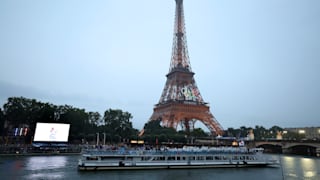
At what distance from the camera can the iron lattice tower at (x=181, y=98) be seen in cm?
8138

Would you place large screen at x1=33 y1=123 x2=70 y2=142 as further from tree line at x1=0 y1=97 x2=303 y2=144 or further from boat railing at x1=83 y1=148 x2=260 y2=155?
boat railing at x1=83 y1=148 x2=260 y2=155

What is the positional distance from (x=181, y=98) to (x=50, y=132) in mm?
43243

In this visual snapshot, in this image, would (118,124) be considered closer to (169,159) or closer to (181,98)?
(181,98)

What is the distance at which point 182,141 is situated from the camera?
7600 centimetres

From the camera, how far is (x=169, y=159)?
3847 cm

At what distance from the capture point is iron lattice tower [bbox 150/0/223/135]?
81.4m

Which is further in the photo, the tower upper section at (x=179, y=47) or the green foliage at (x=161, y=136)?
the tower upper section at (x=179, y=47)

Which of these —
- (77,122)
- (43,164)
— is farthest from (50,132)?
(43,164)

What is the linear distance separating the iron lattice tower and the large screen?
33.0 meters

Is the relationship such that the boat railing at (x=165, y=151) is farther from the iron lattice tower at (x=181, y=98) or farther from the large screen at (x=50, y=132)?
the iron lattice tower at (x=181, y=98)

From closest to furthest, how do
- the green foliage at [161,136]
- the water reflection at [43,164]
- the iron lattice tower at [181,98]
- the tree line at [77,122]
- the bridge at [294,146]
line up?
the water reflection at [43,164]
the tree line at [77,122]
the green foliage at [161,136]
the bridge at [294,146]
the iron lattice tower at [181,98]

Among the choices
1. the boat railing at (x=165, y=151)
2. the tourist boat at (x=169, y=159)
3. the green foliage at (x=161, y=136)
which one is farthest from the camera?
the green foliage at (x=161, y=136)

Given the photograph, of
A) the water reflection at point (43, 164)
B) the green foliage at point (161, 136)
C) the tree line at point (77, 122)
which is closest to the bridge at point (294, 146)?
the tree line at point (77, 122)

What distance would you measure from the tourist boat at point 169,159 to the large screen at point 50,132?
86.7 ft
